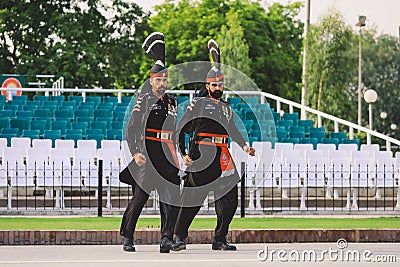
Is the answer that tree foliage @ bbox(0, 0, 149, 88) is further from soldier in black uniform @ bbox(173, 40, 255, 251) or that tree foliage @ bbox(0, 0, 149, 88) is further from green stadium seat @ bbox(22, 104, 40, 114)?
soldier in black uniform @ bbox(173, 40, 255, 251)

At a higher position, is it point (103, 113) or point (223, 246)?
point (103, 113)

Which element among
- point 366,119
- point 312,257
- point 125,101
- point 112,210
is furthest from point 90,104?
point 366,119

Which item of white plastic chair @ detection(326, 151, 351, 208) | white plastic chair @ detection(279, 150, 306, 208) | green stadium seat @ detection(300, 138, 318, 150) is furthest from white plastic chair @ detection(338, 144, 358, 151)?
white plastic chair @ detection(326, 151, 351, 208)

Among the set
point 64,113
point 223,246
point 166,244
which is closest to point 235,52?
point 64,113

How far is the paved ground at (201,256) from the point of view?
10.9m

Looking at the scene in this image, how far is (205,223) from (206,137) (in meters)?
3.37

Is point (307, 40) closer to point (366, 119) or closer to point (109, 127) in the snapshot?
point (109, 127)

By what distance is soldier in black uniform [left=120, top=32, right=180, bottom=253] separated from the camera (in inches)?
466

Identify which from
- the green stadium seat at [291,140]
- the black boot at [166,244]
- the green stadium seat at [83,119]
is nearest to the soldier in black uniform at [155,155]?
the black boot at [166,244]

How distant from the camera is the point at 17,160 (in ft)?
63.4

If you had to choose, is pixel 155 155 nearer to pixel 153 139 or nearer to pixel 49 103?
pixel 153 139

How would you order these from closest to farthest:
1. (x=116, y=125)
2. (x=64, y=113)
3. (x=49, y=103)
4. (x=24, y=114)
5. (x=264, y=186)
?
(x=264, y=186) < (x=116, y=125) < (x=24, y=114) < (x=64, y=113) < (x=49, y=103)

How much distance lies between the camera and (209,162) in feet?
39.7

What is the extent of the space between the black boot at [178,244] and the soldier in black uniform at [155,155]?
7cm
